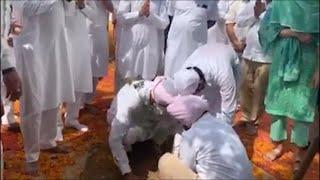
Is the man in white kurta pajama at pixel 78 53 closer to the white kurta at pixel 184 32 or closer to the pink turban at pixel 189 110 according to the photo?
the white kurta at pixel 184 32

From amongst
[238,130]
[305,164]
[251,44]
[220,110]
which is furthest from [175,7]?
[305,164]

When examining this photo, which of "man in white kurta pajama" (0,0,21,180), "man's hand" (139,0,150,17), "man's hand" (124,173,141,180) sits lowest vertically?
"man's hand" (124,173,141,180)

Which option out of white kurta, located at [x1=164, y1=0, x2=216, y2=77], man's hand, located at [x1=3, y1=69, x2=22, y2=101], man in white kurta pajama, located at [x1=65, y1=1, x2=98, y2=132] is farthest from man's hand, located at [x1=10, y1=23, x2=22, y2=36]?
white kurta, located at [x1=164, y1=0, x2=216, y2=77]

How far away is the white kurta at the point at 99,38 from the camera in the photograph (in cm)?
618

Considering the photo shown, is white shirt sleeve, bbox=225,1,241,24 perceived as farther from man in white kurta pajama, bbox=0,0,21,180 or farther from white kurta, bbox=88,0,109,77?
man in white kurta pajama, bbox=0,0,21,180

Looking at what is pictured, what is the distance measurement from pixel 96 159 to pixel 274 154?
168 centimetres

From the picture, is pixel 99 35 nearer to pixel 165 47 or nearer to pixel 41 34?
pixel 165 47

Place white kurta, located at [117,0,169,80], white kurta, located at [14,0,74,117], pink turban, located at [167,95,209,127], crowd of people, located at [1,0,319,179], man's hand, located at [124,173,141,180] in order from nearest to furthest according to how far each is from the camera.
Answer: crowd of people, located at [1,0,319,179] → pink turban, located at [167,95,209,127] → white kurta, located at [14,0,74,117] → man's hand, located at [124,173,141,180] → white kurta, located at [117,0,169,80]

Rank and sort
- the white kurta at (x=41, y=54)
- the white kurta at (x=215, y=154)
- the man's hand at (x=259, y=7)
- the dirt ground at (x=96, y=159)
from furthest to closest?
the man's hand at (x=259, y=7) → the dirt ground at (x=96, y=159) → the white kurta at (x=41, y=54) → the white kurta at (x=215, y=154)

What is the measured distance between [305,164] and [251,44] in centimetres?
301

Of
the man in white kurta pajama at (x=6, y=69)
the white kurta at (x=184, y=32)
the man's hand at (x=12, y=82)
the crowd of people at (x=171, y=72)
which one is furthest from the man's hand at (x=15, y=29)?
the white kurta at (x=184, y=32)

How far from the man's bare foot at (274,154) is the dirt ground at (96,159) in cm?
5

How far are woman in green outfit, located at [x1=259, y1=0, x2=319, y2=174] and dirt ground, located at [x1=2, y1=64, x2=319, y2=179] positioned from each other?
231 mm

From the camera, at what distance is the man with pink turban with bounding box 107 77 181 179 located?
15.6 ft
